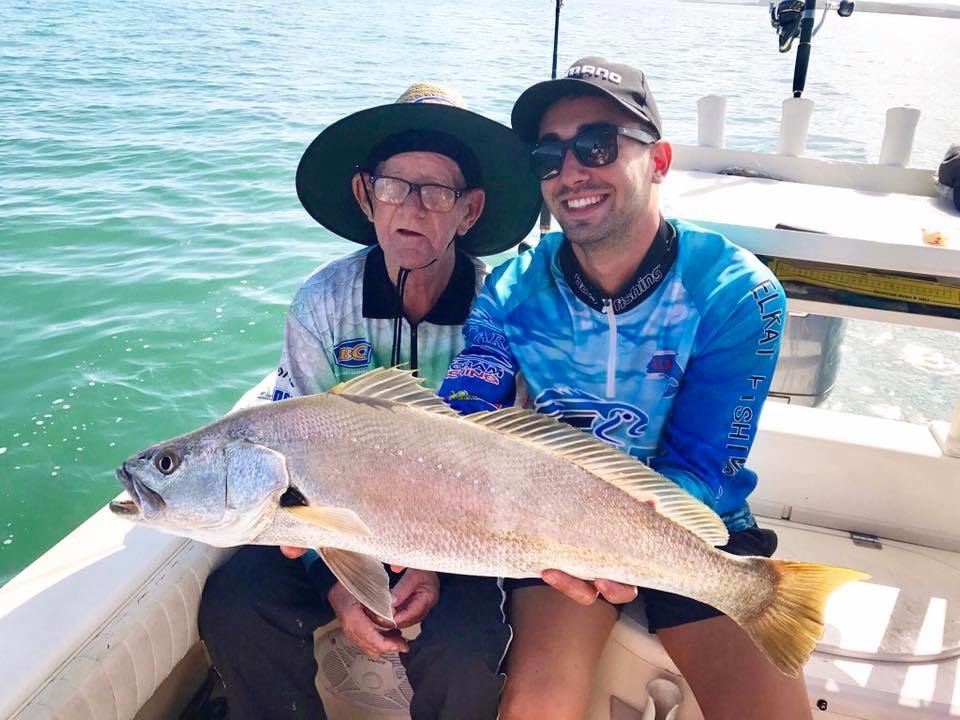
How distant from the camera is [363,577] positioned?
1700 mm

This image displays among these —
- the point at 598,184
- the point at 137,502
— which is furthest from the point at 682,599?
the point at 137,502

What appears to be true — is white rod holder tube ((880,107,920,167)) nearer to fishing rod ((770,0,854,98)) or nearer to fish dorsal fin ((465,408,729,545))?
fishing rod ((770,0,854,98))

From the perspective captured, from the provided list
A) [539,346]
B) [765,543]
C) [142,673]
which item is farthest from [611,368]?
[142,673]

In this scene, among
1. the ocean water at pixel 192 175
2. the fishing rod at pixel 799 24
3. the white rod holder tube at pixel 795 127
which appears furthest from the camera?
the ocean water at pixel 192 175

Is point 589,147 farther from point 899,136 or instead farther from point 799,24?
point 899,136

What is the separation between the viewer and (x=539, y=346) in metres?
2.38

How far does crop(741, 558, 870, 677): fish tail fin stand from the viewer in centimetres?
170

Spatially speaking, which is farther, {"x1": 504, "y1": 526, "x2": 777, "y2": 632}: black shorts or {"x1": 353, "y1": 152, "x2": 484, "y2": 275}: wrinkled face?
{"x1": 353, "y1": 152, "x2": 484, "y2": 275}: wrinkled face

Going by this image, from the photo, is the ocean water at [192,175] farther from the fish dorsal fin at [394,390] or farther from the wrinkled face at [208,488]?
the fish dorsal fin at [394,390]

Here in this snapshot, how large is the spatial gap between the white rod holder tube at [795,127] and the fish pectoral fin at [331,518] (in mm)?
4061

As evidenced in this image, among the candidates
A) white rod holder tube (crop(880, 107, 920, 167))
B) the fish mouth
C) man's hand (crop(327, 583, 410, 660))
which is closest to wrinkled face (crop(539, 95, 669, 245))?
man's hand (crop(327, 583, 410, 660))

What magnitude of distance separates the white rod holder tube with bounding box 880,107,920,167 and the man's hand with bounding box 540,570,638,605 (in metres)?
3.82

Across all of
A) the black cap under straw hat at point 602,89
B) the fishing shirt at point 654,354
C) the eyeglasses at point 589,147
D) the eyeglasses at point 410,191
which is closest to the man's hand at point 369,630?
the fishing shirt at point 654,354

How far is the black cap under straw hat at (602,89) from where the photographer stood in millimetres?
2166
